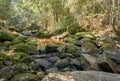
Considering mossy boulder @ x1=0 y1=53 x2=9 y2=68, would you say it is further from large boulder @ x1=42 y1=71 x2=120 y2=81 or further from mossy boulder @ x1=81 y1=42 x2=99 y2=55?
large boulder @ x1=42 y1=71 x2=120 y2=81

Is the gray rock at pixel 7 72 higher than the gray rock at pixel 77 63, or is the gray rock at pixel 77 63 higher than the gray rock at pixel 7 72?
the gray rock at pixel 7 72

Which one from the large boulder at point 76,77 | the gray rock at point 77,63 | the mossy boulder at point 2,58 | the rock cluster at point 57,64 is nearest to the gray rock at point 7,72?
the rock cluster at point 57,64

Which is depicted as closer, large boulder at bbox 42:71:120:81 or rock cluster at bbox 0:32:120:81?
large boulder at bbox 42:71:120:81

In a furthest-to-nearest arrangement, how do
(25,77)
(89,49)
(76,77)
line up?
(89,49) → (25,77) → (76,77)

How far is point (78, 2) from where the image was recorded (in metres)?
21.5

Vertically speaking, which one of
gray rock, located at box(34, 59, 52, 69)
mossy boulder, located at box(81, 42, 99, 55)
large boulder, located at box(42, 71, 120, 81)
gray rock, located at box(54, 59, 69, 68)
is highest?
large boulder, located at box(42, 71, 120, 81)

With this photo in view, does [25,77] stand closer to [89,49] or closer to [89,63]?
[89,63]

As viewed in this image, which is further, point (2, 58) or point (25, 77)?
point (2, 58)

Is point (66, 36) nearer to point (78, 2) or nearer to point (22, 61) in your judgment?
point (78, 2)

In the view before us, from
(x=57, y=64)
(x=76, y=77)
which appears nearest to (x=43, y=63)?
(x=57, y=64)

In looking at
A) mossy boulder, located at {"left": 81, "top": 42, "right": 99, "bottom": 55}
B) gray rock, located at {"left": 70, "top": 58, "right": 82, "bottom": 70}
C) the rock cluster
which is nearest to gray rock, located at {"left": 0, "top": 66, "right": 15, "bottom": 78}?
the rock cluster

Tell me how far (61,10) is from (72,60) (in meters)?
14.7

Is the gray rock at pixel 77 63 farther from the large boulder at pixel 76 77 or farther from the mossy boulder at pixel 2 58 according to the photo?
the large boulder at pixel 76 77

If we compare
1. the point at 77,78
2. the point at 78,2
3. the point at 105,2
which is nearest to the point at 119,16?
the point at 105,2
